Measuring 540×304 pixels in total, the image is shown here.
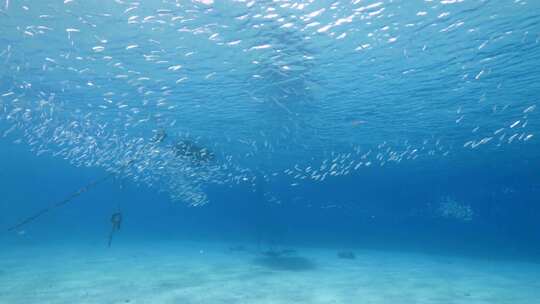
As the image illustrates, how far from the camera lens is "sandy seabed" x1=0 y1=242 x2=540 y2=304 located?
13.8 meters

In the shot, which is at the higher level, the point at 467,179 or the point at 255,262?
the point at 467,179

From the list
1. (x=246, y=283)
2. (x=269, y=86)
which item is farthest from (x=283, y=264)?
(x=269, y=86)

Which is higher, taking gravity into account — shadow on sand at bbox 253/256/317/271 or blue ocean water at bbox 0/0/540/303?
blue ocean water at bbox 0/0/540/303

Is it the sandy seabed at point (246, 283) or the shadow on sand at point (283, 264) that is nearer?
the sandy seabed at point (246, 283)

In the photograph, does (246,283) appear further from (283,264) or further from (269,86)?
(269,86)

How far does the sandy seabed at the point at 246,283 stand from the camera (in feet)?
45.3

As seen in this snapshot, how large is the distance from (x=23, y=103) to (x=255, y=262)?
1909 centimetres

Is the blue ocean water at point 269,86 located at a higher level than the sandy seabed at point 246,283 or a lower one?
higher

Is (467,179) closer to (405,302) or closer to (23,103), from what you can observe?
(405,302)

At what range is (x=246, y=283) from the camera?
16.5 m

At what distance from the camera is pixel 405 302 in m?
13.6

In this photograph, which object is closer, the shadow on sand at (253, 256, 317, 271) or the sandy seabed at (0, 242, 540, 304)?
the sandy seabed at (0, 242, 540, 304)

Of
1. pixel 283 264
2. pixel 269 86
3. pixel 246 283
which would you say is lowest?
pixel 246 283

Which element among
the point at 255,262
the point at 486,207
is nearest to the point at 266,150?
the point at 255,262
